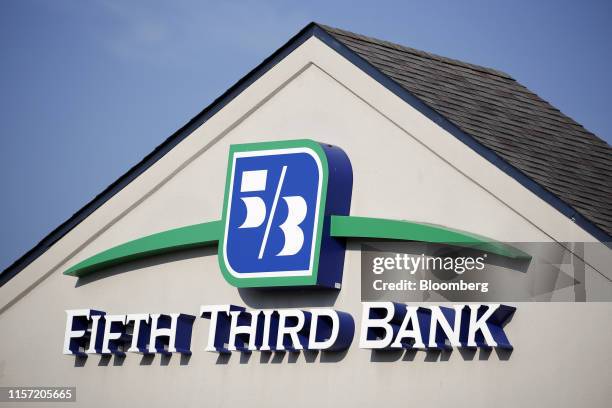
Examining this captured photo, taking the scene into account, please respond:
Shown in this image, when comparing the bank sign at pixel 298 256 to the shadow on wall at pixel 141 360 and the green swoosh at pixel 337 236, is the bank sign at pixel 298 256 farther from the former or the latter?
the shadow on wall at pixel 141 360

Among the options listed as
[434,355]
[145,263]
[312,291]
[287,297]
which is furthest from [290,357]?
[145,263]

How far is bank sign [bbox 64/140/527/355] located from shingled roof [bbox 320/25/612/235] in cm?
164

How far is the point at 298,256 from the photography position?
1842 centimetres

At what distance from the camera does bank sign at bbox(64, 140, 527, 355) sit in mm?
17141

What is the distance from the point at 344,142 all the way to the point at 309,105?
1138mm

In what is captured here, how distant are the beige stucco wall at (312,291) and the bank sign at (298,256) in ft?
0.92

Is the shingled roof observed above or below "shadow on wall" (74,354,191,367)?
above

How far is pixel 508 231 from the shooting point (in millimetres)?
16797

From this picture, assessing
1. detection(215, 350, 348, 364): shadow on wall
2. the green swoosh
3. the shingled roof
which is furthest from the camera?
detection(215, 350, 348, 364): shadow on wall

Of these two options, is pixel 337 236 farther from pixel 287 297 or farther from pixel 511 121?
pixel 511 121

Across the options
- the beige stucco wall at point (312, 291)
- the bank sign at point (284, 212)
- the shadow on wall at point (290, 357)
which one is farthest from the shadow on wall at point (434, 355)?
the bank sign at point (284, 212)

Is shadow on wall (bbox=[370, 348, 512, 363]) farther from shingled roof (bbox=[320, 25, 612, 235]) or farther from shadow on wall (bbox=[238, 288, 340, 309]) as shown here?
shingled roof (bbox=[320, 25, 612, 235])

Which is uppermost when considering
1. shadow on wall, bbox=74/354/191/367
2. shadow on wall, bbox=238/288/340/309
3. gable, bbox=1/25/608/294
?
gable, bbox=1/25/608/294

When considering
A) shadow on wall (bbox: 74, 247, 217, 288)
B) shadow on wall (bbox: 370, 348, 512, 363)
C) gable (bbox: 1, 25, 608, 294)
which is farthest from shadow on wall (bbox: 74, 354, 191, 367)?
shadow on wall (bbox: 370, 348, 512, 363)
